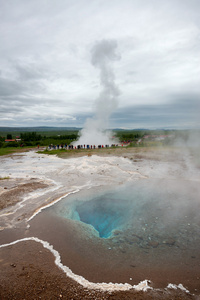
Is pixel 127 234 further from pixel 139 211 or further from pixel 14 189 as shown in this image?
pixel 14 189

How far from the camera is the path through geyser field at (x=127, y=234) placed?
3.88 m

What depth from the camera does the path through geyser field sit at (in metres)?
3.88

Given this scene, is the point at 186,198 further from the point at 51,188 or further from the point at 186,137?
the point at 186,137

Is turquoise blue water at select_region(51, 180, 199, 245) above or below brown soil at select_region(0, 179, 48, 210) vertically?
below

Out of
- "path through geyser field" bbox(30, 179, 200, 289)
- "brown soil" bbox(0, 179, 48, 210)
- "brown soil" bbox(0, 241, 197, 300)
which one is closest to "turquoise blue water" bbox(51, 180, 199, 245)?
"path through geyser field" bbox(30, 179, 200, 289)

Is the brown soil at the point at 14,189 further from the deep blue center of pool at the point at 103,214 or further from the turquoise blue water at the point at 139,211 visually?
the deep blue center of pool at the point at 103,214

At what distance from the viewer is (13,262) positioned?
404 cm

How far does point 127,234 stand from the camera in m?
5.17

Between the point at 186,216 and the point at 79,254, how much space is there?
3824mm

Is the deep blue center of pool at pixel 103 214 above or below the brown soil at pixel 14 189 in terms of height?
below

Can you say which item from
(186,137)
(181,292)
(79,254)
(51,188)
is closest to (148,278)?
(181,292)

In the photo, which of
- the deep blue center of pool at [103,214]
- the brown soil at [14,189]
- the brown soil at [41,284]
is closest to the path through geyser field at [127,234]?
the deep blue center of pool at [103,214]

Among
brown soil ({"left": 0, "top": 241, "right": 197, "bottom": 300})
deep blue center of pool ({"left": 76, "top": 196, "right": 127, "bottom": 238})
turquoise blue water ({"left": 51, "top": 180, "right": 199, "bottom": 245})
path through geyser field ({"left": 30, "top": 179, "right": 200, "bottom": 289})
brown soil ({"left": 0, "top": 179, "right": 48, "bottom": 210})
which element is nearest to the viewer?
brown soil ({"left": 0, "top": 241, "right": 197, "bottom": 300})

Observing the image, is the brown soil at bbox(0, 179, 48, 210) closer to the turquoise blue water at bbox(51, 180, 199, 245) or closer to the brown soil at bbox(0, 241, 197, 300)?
the turquoise blue water at bbox(51, 180, 199, 245)
